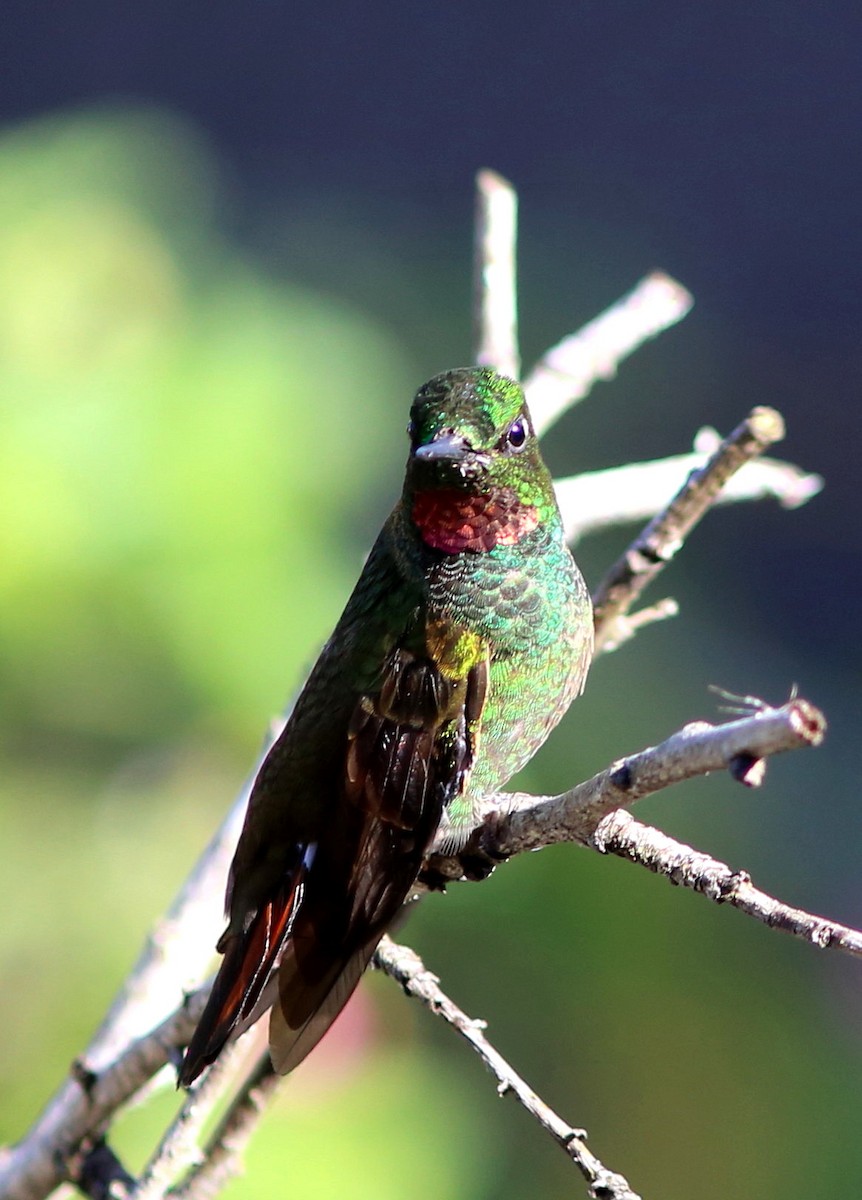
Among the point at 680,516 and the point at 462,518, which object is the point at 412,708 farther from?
the point at 680,516

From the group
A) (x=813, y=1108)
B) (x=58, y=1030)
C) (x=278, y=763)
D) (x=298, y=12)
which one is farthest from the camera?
(x=298, y=12)

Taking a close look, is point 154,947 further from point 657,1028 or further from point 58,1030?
point 657,1028

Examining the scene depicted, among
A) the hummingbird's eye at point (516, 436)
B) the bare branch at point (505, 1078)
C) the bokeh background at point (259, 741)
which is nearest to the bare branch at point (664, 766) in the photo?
the bare branch at point (505, 1078)

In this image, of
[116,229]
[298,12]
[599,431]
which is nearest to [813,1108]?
[116,229]

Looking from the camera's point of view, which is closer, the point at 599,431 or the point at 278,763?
the point at 278,763

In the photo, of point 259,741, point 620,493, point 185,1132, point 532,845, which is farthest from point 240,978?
point 259,741

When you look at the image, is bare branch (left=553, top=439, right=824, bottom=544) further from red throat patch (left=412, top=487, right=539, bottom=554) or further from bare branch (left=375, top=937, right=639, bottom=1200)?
bare branch (left=375, top=937, right=639, bottom=1200)
